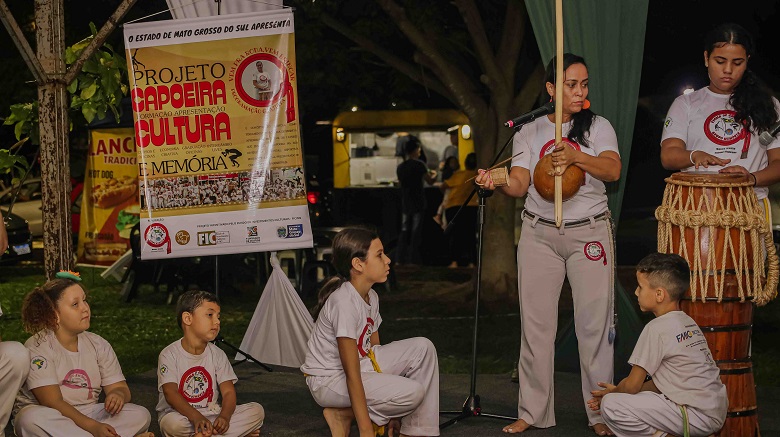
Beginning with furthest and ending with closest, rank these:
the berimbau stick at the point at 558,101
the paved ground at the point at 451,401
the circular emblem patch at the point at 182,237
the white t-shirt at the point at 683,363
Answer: the circular emblem patch at the point at 182,237 → the paved ground at the point at 451,401 → the berimbau stick at the point at 558,101 → the white t-shirt at the point at 683,363

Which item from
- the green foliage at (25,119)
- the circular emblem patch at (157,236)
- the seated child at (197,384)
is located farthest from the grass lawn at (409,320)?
the seated child at (197,384)

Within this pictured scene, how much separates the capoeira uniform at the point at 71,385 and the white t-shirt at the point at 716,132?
305 centimetres

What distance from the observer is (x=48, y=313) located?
527 cm

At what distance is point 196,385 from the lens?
546cm

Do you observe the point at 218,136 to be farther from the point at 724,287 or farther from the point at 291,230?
the point at 724,287

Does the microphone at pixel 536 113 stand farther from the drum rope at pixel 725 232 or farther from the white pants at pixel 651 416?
the white pants at pixel 651 416

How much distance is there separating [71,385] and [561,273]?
254cm

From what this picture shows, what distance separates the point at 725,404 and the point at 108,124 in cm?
1129

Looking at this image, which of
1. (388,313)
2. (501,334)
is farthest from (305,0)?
(501,334)

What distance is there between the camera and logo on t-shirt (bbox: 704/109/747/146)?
219 inches

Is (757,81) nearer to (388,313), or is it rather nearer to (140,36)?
(140,36)

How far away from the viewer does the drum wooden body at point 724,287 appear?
5.30 meters

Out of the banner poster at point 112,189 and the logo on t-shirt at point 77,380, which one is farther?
the banner poster at point 112,189

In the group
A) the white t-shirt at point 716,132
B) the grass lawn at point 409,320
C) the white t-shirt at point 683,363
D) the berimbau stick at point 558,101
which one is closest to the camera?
the white t-shirt at point 683,363
